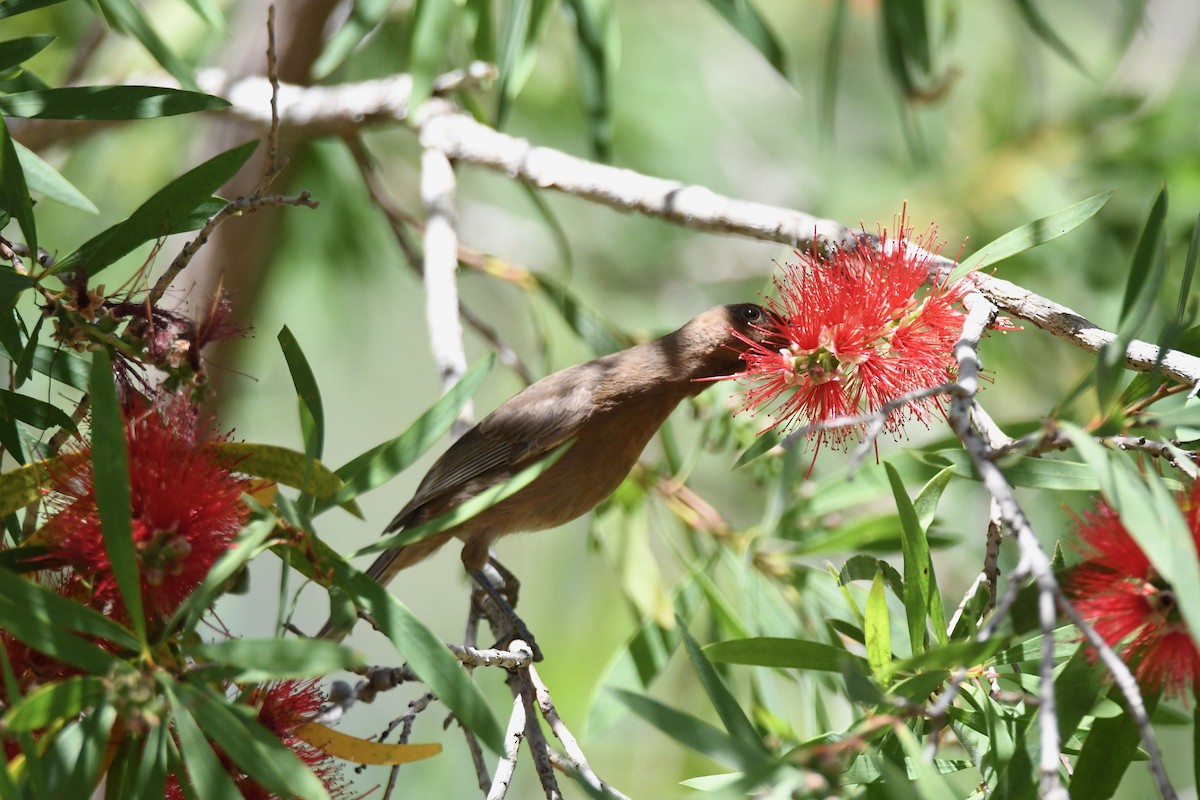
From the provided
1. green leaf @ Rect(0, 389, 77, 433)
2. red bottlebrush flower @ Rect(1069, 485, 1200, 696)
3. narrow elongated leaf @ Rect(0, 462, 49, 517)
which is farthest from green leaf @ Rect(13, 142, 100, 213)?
red bottlebrush flower @ Rect(1069, 485, 1200, 696)

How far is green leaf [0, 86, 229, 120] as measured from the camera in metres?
1.78

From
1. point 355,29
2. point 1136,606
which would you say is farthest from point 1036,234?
point 355,29

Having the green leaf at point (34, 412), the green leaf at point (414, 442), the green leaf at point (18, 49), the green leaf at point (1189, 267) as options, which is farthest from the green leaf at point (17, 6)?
the green leaf at point (1189, 267)

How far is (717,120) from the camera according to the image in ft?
20.6

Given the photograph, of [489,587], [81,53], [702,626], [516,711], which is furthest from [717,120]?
[516,711]

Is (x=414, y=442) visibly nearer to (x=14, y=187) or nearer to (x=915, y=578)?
(x=14, y=187)

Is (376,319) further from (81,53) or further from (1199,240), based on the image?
(1199,240)

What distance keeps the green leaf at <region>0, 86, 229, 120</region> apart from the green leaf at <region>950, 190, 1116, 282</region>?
135 centimetres

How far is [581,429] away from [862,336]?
120 cm

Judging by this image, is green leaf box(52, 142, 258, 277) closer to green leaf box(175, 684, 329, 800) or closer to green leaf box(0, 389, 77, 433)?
green leaf box(0, 389, 77, 433)

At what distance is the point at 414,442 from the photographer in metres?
1.63

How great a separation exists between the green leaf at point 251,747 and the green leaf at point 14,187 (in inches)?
31.7

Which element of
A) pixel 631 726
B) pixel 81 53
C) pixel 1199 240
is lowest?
pixel 631 726

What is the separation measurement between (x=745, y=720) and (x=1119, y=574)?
1.81 ft
